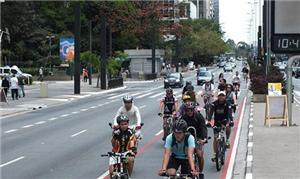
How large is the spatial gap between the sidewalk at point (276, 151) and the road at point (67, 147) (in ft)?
3.58

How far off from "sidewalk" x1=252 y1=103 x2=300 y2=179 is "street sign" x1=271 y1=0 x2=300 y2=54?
637 centimetres

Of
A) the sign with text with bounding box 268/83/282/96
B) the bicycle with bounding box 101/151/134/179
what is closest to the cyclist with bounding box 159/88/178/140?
the bicycle with bounding box 101/151/134/179

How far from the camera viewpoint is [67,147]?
18594 millimetres

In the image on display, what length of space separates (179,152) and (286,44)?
128 inches

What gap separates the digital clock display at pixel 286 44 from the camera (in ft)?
19.9

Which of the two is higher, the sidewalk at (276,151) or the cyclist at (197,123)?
the cyclist at (197,123)

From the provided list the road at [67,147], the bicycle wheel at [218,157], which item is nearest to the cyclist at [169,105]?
the road at [67,147]

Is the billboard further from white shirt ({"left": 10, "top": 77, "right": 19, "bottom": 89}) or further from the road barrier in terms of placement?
white shirt ({"left": 10, "top": 77, "right": 19, "bottom": 89})

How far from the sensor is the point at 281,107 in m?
23.3

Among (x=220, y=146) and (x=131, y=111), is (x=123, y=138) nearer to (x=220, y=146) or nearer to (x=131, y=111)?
(x=131, y=111)

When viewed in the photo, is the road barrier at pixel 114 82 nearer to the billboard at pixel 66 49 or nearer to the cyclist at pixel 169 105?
the billboard at pixel 66 49

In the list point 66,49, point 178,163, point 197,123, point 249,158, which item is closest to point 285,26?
point 178,163

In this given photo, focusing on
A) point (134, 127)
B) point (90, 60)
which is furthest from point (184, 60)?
point (134, 127)

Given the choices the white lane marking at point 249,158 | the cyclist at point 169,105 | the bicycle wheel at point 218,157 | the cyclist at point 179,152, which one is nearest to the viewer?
the cyclist at point 179,152
